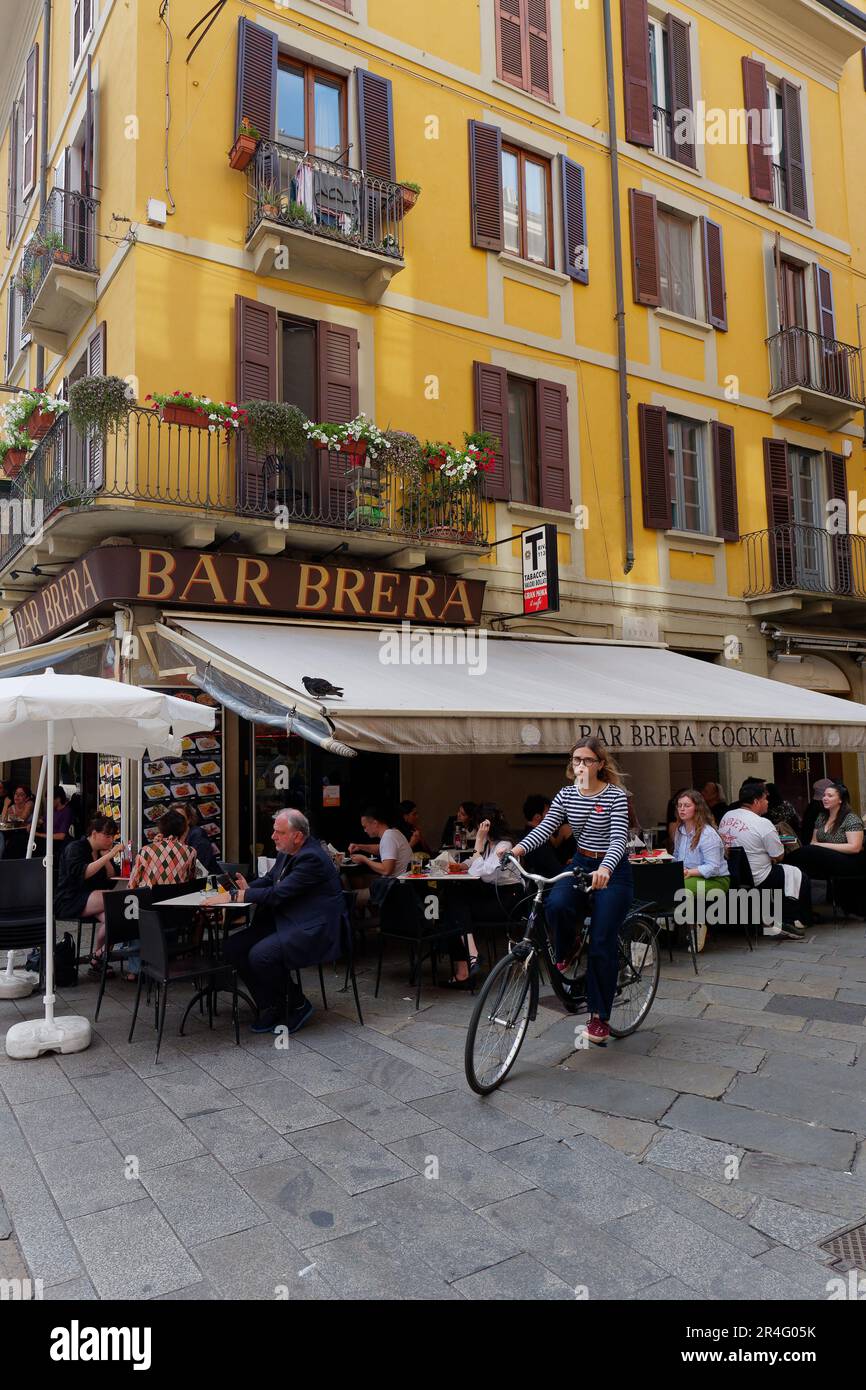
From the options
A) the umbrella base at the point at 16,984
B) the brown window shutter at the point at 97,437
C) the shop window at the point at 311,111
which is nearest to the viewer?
the umbrella base at the point at 16,984

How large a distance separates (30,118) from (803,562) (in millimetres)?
13989

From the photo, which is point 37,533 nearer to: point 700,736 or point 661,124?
point 700,736

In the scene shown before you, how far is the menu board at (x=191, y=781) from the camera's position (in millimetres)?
9883

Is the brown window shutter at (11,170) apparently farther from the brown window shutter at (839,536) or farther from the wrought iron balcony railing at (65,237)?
the brown window shutter at (839,536)

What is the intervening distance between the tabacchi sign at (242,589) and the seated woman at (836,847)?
183 inches

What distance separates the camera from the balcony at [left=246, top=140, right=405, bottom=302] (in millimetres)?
10375

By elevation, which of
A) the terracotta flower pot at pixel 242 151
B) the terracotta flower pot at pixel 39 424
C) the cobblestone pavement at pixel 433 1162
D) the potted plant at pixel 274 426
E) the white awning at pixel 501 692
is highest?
the terracotta flower pot at pixel 242 151

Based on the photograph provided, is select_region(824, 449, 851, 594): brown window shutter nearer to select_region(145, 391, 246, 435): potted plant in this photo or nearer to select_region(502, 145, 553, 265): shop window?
select_region(502, 145, 553, 265): shop window

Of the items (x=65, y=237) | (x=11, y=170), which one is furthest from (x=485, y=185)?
Result: (x=11, y=170)

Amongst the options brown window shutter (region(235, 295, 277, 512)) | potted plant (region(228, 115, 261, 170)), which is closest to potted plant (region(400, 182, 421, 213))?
potted plant (region(228, 115, 261, 170))

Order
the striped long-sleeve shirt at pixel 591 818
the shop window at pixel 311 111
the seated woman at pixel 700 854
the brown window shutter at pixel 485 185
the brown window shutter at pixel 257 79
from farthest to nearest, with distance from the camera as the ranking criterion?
1. the brown window shutter at pixel 485 185
2. the shop window at pixel 311 111
3. the brown window shutter at pixel 257 79
4. the seated woman at pixel 700 854
5. the striped long-sleeve shirt at pixel 591 818

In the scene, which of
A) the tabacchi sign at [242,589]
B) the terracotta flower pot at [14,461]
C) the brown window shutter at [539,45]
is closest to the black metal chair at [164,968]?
the tabacchi sign at [242,589]

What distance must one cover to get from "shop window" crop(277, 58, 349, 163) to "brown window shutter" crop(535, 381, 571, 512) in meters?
3.89
